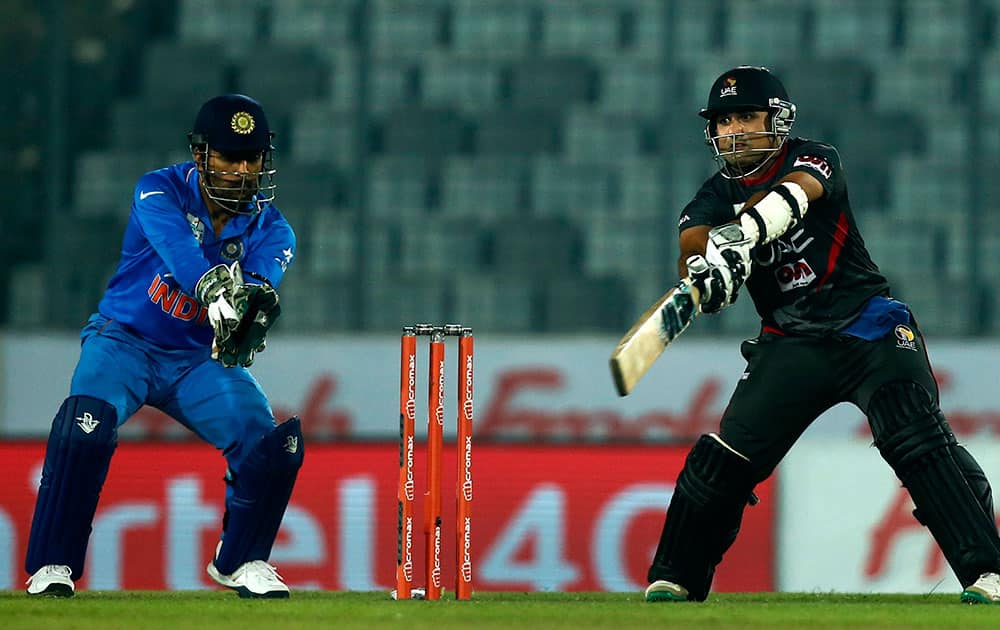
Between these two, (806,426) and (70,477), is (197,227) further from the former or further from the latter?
(806,426)

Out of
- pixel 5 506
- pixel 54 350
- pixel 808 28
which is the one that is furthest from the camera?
pixel 808 28

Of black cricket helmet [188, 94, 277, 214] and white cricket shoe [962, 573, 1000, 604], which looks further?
black cricket helmet [188, 94, 277, 214]

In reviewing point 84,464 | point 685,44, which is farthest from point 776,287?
point 685,44

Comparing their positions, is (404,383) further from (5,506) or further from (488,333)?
(488,333)

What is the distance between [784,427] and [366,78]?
816cm

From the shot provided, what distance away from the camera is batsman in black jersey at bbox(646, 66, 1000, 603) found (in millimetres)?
5914

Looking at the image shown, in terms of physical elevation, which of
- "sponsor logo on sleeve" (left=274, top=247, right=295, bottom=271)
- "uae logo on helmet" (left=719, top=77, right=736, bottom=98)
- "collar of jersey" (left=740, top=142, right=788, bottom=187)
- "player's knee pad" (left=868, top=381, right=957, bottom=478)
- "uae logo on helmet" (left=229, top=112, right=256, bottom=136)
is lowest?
"player's knee pad" (left=868, top=381, right=957, bottom=478)

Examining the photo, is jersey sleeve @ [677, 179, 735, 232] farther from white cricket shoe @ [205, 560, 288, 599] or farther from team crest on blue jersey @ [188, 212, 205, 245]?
white cricket shoe @ [205, 560, 288, 599]

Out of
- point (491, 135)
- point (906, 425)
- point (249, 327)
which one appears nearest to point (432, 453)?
point (249, 327)

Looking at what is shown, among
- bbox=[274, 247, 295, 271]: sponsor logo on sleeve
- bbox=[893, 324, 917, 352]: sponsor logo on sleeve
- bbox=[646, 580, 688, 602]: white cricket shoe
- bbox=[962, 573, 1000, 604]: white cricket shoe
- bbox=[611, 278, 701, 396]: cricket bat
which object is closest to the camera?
bbox=[611, 278, 701, 396]: cricket bat

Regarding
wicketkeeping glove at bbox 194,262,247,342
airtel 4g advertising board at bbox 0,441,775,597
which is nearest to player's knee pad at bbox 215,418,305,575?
wicketkeeping glove at bbox 194,262,247,342

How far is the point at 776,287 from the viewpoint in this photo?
6164 millimetres

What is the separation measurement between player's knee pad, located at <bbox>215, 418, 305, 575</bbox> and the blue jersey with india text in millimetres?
455

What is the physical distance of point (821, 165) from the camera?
19.8 feet
